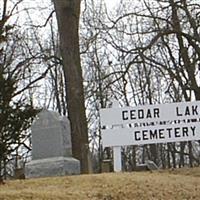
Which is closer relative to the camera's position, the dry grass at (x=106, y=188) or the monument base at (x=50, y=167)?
the dry grass at (x=106, y=188)

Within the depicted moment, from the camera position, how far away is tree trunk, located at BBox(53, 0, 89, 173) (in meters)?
19.7

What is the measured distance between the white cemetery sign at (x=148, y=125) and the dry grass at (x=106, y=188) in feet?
6.79

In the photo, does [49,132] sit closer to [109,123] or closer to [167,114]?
[109,123]

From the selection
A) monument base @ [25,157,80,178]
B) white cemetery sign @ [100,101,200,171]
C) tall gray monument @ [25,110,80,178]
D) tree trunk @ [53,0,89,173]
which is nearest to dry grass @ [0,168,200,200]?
white cemetery sign @ [100,101,200,171]

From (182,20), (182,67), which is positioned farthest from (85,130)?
(182,67)

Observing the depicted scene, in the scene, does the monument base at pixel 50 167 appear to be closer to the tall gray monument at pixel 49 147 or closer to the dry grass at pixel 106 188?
the tall gray monument at pixel 49 147

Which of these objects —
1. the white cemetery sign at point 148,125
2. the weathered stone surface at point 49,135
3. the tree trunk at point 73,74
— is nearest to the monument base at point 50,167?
the weathered stone surface at point 49,135

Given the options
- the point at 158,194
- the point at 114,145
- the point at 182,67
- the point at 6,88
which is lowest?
the point at 158,194

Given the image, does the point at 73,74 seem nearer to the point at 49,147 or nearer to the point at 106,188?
the point at 49,147

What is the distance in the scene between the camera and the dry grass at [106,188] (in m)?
10.9

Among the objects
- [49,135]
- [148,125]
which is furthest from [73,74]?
[148,125]

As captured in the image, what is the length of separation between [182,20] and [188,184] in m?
17.9

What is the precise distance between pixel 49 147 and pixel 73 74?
17.7 ft

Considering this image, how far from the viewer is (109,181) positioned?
12.6m
